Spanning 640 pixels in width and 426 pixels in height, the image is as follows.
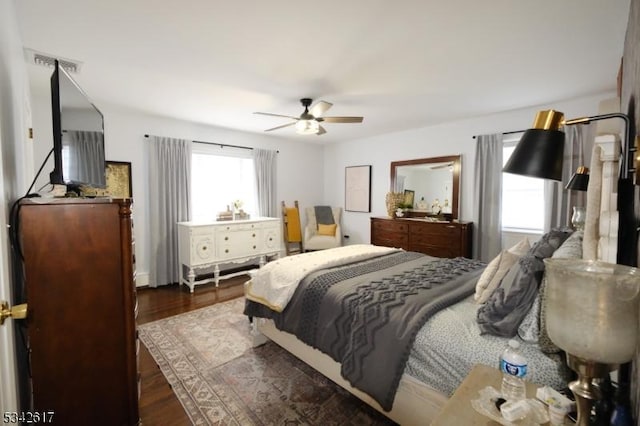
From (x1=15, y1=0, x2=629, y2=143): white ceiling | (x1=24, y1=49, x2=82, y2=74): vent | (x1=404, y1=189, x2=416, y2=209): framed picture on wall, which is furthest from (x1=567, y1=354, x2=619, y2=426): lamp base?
(x1=404, y1=189, x2=416, y2=209): framed picture on wall

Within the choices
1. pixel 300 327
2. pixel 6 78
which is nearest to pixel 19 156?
pixel 6 78

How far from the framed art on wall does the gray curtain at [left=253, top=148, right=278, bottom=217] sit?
1.49 metres

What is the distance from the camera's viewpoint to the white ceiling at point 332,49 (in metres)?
1.76

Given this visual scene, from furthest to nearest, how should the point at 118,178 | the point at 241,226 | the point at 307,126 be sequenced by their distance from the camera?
the point at 241,226, the point at 118,178, the point at 307,126

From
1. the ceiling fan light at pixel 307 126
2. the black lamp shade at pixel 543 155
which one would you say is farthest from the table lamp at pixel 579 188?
the ceiling fan light at pixel 307 126

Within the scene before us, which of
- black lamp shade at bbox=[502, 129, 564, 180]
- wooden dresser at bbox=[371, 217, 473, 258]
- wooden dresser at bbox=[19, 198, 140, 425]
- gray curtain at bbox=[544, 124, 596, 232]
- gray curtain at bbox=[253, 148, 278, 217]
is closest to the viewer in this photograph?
black lamp shade at bbox=[502, 129, 564, 180]

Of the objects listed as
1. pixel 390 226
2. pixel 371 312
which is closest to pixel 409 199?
pixel 390 226

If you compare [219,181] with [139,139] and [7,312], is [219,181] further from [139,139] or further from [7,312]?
[7,312]

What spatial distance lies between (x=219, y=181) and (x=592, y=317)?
4.89 m

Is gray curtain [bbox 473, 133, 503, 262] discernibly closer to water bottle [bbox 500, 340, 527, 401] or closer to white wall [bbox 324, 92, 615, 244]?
white wall [bbox 324, 92, 615, 244]

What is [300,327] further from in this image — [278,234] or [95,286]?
[278,234]

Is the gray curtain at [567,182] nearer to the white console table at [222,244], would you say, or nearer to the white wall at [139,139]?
the white console table at [222,244]

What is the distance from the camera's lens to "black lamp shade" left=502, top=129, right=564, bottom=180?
39.6 inches

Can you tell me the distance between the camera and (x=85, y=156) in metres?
1.66
